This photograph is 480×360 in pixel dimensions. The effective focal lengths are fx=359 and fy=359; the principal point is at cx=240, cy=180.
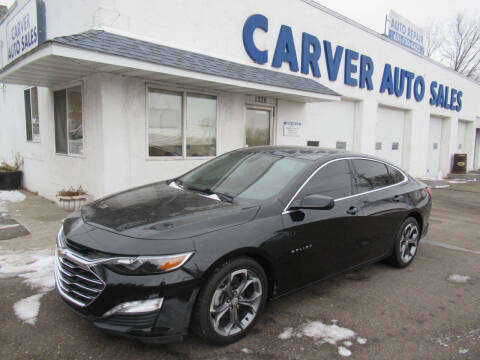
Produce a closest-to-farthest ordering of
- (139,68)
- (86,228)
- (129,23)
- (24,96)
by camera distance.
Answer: (86,228) < (139,68) < (129,23) < (24,96)

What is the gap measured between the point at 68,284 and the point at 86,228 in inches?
17.6

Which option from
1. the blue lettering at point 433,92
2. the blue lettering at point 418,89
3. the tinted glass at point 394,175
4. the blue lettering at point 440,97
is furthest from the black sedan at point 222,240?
the blue lettering at point 440,97

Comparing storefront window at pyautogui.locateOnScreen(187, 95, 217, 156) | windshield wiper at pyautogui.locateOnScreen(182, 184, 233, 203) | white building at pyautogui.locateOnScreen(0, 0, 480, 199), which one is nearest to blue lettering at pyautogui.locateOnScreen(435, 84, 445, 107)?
white building at pyautogui.locateOnScreen(0, 0, 480, 199)

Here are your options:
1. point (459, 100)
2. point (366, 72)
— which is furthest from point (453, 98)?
point (366, 72)

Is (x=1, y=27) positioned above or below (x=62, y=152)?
above

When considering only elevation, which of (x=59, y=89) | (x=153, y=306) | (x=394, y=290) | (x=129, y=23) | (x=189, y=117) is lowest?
(x=394, y=290)

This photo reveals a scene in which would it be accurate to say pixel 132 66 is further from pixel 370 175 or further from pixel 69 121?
pixel 370 175

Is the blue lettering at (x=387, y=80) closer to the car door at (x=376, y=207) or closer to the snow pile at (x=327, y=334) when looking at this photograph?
the car door at (x=376, y=207)

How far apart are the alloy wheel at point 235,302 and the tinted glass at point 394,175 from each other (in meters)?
2.64

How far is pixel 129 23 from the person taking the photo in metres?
6.61

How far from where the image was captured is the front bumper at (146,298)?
2422 mm

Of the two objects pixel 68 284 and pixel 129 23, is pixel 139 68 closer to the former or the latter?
pixel 129 23

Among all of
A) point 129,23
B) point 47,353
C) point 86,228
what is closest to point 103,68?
point 129,23

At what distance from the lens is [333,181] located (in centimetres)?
377
